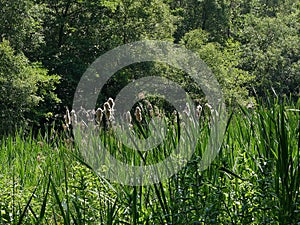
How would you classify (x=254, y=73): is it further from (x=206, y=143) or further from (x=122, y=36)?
(x=206, y=143)

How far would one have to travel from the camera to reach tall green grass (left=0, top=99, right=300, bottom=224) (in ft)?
6.03

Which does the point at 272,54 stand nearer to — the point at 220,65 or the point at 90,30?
the point at 220,65

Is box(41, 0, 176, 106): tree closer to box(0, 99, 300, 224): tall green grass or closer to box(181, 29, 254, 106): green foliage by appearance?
box(181, 29, 254, 106): green foliage

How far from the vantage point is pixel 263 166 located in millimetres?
1997

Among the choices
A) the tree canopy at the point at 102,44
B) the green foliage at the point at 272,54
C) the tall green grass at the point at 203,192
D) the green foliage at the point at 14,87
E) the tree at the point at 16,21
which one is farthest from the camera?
the green foliage at the point at 272,54

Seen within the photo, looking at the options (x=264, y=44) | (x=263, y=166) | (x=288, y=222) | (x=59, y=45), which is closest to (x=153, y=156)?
(x=263, y=166)

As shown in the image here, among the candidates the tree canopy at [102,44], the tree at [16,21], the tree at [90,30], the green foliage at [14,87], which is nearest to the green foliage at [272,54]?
the tree canopy at [102,44]

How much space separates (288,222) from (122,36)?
21546 millimetres

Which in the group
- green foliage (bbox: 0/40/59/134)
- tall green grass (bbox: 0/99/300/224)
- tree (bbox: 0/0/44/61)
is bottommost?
tall green grass (bbox: 0/99/300/224)

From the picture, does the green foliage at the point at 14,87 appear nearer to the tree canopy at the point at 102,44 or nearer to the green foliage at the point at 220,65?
the tree canopy at the point at 102,44

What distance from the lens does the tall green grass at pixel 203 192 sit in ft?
6.03

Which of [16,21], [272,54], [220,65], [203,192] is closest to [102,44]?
[16,21]

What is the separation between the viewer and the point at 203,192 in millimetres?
2207

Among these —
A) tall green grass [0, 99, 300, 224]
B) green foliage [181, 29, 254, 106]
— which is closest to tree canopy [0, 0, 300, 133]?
green foliage [181, 29, 254, 106]
